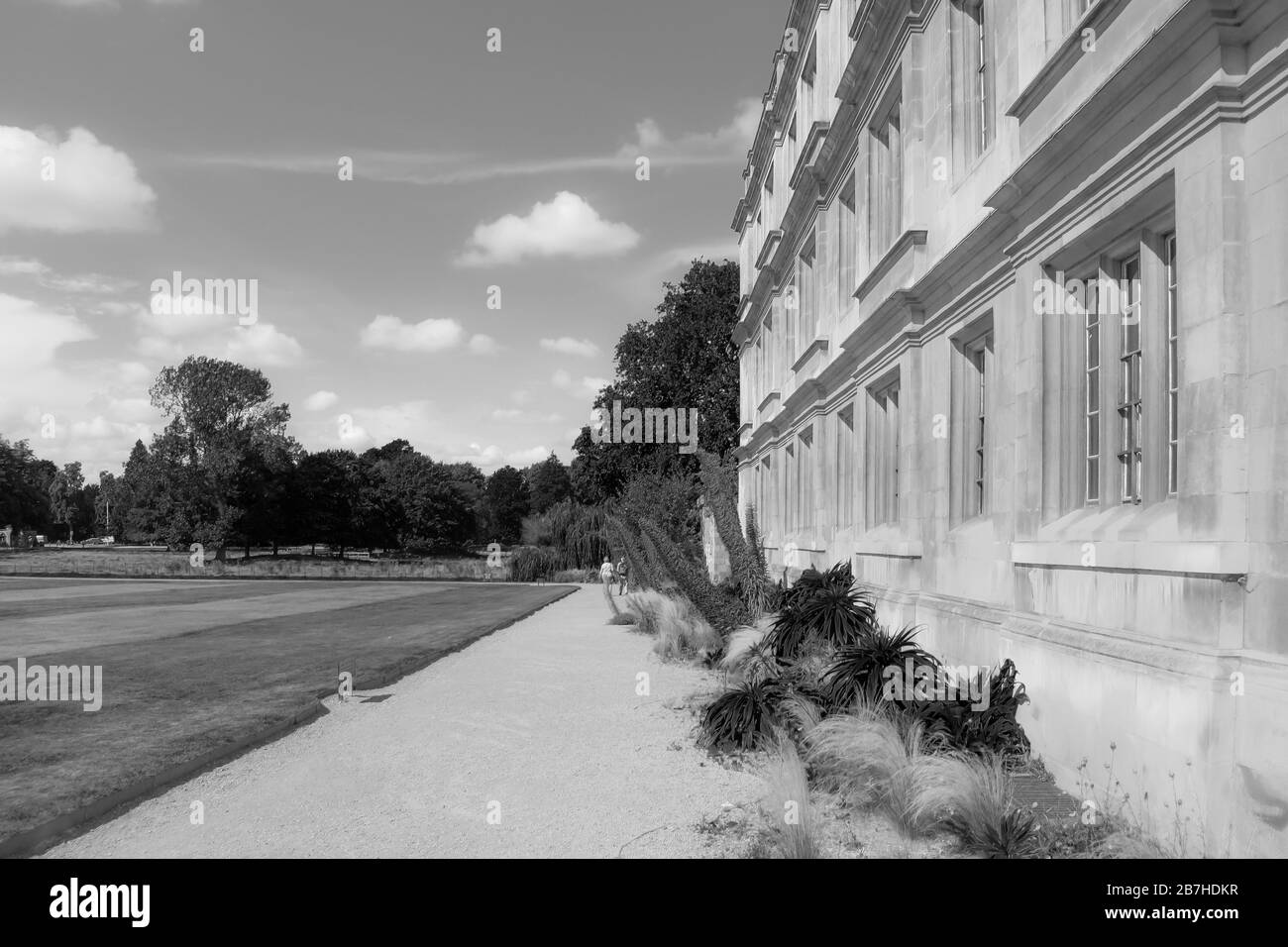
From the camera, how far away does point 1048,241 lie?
781 cm

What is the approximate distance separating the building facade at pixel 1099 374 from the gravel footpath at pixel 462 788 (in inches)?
113

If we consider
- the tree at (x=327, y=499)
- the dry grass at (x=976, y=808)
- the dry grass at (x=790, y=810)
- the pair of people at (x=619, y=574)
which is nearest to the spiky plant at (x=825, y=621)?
the dry grass at (x=790, y=810)

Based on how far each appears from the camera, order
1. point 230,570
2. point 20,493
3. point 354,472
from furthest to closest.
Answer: point 354,472, point 20,493, point 230,570

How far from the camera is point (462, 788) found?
7348mm

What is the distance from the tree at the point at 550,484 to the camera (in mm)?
113625

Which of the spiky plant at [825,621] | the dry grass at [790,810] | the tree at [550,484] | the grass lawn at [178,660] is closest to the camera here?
the dry grass at [790,810]

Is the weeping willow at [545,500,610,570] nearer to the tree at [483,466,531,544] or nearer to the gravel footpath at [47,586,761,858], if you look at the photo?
the gravel footpath at [47,586,761,858]

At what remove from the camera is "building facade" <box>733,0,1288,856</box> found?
5141 millimetres

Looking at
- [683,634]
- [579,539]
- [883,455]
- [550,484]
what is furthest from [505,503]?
[883,455]

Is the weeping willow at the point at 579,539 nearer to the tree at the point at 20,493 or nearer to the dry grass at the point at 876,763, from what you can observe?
the dry grass at the point at 876,763

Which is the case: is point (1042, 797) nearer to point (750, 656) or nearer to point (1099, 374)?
point (1099, 374)

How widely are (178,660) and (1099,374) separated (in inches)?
540
